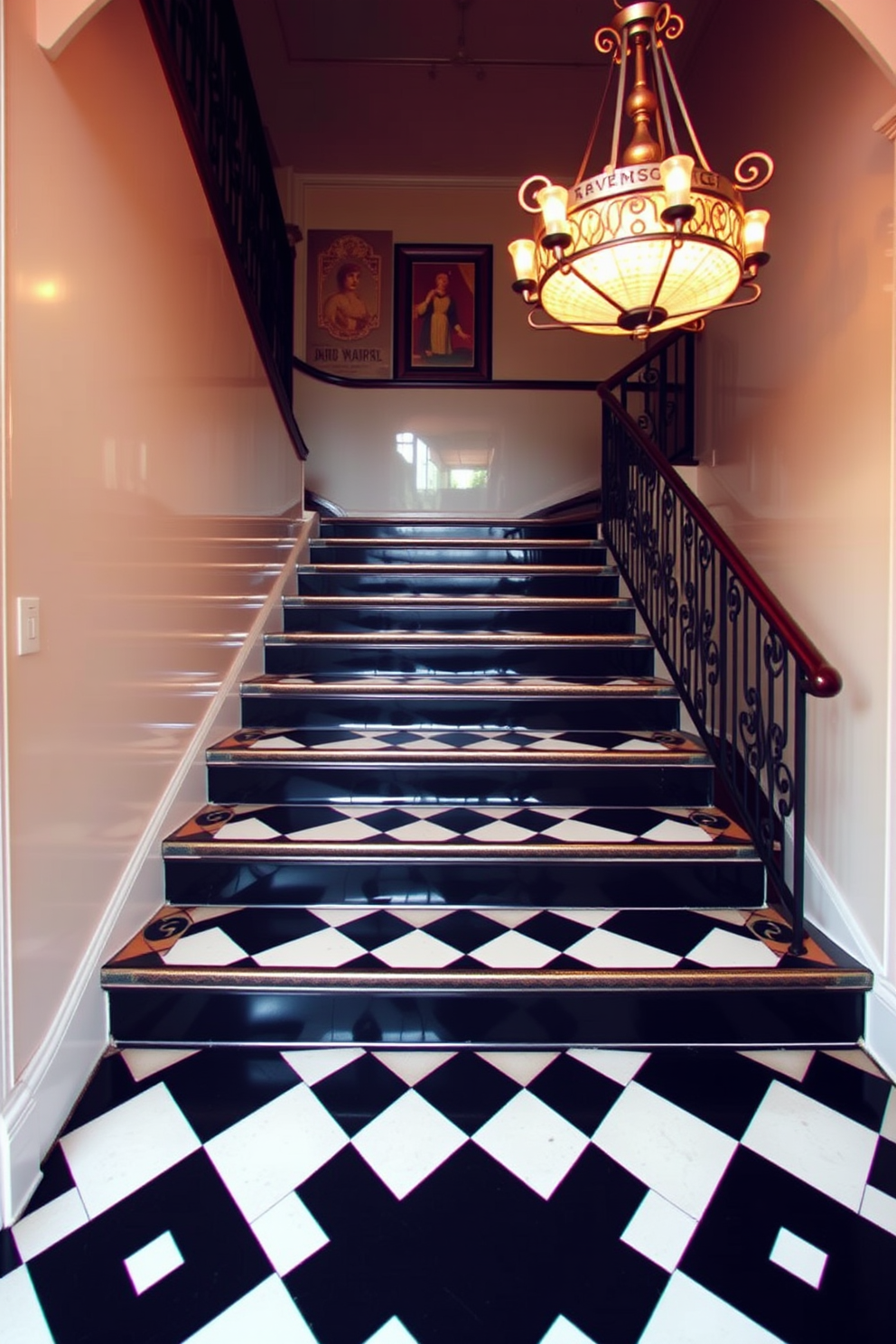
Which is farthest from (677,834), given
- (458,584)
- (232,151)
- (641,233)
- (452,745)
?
(232,151)

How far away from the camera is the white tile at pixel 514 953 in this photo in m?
1.90

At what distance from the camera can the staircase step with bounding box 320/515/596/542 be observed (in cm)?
482

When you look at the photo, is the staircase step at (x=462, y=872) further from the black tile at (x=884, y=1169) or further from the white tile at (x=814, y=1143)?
the black tile at (x=884, y=1169)

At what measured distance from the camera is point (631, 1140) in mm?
1521

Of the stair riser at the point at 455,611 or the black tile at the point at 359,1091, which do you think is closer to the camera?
the black tile at the point at 359,1091

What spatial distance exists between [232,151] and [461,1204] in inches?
157

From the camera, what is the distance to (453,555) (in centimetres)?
448

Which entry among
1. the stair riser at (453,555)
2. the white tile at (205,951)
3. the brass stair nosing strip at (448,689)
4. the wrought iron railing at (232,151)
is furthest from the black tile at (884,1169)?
the wrought iron railing at (232,151)

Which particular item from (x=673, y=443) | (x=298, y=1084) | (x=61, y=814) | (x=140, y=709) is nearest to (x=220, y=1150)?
(x=298, y=1084)

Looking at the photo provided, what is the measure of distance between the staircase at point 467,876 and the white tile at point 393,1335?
669 mm

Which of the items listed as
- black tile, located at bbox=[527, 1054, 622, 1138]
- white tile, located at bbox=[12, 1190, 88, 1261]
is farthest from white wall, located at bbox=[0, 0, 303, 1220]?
black tile, located at bbox=[527, 1054, 622, 1138]

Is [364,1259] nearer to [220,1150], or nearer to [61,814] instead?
[220,1150]

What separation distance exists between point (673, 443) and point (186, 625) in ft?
11.0

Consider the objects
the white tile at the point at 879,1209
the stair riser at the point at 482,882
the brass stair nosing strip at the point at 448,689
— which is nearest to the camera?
the white tile at the point at 879,1209
